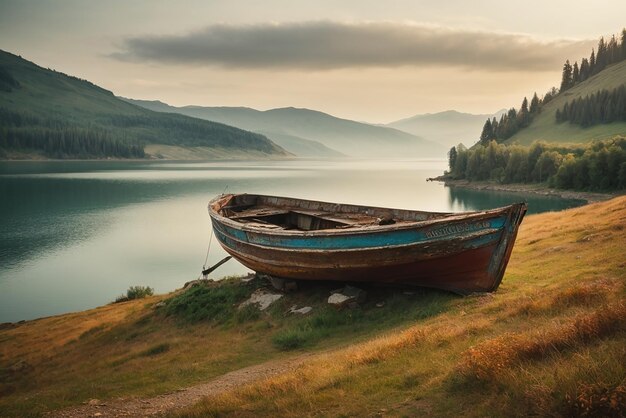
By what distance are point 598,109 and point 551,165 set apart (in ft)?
262

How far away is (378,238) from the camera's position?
15773mm

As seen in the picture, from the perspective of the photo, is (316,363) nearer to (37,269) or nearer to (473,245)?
(473,245)

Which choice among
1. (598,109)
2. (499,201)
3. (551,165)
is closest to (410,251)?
(499,201)

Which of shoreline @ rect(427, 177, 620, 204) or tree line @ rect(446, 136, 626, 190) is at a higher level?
tree line @ rect(446, 136, 626, 190)

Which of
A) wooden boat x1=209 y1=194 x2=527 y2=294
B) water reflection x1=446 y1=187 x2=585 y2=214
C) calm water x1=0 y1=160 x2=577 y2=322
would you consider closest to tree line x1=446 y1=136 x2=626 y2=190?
water reflection x1=446 y1=187 x2=585 y2=214

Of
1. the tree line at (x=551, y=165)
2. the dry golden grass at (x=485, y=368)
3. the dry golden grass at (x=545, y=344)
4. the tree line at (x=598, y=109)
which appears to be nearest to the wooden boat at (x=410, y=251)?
the dry golden grass at (x=485, y=368)

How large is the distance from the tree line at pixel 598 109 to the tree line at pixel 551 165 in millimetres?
52710

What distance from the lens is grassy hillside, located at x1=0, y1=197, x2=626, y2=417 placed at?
686 centimetres

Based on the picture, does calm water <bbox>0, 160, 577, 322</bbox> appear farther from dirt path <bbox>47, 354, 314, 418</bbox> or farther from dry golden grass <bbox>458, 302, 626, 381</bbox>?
dry golden grass <bbox>458, 302, 626, 381</bbox>

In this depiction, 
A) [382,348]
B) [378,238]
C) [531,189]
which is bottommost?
[531,189]

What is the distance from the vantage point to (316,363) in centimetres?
1110

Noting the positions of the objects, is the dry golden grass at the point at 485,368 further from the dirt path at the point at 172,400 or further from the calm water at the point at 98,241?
the calm water at the point at 98,241

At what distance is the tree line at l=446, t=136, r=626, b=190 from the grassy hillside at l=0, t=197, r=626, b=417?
83.8 m

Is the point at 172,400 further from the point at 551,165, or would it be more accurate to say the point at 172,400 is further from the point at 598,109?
the point at 598,109
